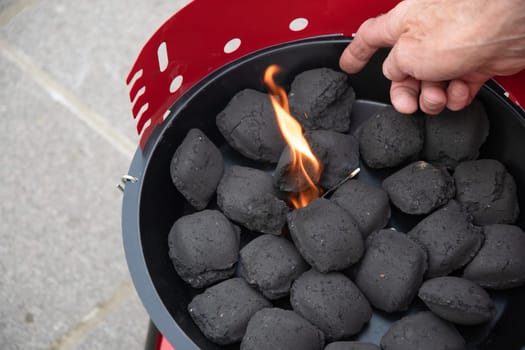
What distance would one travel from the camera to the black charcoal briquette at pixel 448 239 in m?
1.04

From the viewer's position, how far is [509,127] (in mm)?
1125

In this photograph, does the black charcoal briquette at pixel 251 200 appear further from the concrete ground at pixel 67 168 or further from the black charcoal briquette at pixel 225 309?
the concrete ground at pixel 67 168

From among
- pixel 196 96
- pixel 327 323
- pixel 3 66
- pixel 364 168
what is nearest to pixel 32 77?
pixel 3 66

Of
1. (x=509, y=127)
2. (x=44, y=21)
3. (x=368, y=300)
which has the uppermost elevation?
(x=44, y=21)

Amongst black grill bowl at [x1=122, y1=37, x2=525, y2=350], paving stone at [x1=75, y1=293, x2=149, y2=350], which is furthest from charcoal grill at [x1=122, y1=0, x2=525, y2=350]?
paving stone at [x1=75, y1=293, x2=149, y2=350]

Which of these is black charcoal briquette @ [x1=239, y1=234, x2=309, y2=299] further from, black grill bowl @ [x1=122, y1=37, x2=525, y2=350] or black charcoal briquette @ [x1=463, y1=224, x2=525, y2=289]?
black charcoal briquette @ [x1=463, y1=224, x2=525, y2=289]

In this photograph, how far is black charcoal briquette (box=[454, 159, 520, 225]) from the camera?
1.10m

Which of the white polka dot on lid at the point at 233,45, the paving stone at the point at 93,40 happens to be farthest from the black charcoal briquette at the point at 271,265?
the paving stone at the point at 93,40

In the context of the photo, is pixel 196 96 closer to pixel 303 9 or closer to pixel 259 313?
pixel 303 9

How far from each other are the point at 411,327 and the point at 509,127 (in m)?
0.43

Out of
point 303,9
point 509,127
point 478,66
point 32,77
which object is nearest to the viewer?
point 478,66

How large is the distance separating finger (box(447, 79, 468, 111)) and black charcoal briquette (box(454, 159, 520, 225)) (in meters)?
0.13

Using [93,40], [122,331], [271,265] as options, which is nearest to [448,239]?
[271,265]

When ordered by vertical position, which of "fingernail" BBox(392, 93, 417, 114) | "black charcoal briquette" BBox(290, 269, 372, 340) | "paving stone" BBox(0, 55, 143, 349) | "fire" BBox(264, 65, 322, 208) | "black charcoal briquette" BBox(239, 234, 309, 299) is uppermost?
"fingernail" BBox(392, 93, 417, 114)
